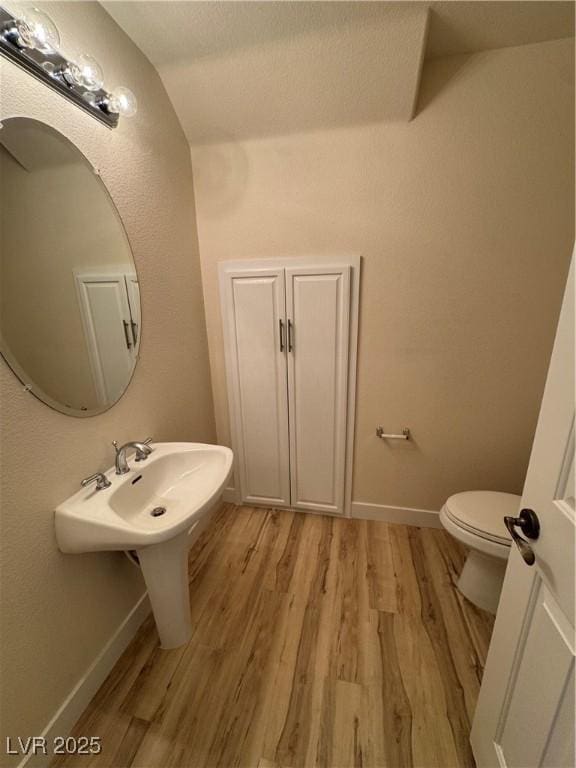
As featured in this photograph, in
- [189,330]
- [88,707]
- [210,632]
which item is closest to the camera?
[88,707]

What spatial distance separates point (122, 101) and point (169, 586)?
5.74 ft

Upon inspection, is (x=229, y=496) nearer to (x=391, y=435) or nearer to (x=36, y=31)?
(x=391, y=435)

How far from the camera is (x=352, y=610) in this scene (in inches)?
54.4

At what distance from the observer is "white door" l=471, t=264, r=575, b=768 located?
56 cm

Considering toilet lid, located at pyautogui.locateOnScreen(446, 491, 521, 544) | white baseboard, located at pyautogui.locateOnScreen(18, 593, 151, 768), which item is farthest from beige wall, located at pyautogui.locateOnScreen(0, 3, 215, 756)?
toilet lid, located at pyautogui.locateOnScreen(446, 491, 521, 544)

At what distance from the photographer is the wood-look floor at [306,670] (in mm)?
966

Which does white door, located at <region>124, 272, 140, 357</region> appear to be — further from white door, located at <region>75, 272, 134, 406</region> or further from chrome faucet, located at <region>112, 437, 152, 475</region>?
chrome faucet, located at <region>112, 437, 152, 475</region>

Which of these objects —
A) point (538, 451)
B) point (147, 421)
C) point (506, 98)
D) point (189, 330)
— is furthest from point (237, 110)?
point (538, 451)

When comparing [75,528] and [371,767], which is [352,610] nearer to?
→ [371,767]

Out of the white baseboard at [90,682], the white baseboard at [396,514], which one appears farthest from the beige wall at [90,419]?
the white baseboard at [396,514]

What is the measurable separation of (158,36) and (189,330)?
117 centimetres

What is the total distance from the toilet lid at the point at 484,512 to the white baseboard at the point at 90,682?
1.49 m

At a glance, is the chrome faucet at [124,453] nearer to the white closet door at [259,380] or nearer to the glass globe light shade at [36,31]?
the white closet door at [259,380]

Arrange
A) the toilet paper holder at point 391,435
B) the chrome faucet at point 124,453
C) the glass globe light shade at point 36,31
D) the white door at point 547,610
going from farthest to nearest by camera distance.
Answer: the toilet paper holder at point 391,435 < the chrome faucet at point 124,453 < the glass globe light shade at point 36,31 < the white door at point 547,610
